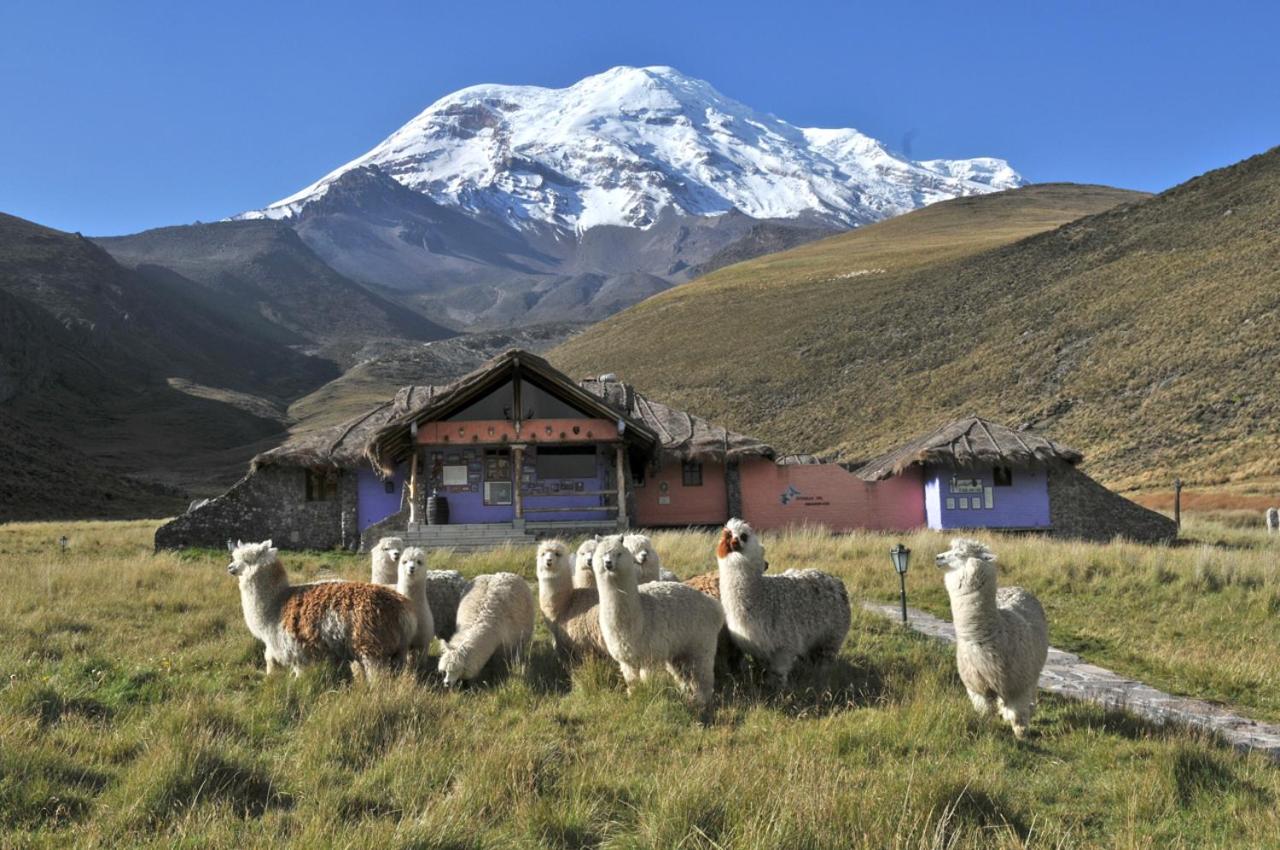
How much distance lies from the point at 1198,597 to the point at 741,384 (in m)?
62.1

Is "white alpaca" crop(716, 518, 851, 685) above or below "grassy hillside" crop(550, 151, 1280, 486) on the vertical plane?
below

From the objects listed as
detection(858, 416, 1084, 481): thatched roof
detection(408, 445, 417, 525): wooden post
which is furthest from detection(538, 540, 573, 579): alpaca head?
detection(858, 416, 1084, 481): thatched roof

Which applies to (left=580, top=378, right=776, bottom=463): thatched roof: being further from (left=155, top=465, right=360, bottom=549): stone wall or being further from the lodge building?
(left=155, top=465, right=360, bottom=549): stone wall

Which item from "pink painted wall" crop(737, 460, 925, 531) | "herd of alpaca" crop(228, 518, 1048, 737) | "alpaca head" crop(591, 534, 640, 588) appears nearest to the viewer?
"herd of alpaca" crop(228, 518, 1048, 737)

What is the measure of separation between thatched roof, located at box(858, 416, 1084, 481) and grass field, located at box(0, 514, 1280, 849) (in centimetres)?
1700

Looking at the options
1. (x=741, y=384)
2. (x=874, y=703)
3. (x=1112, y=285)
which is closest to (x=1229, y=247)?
(x=1112, y=285)

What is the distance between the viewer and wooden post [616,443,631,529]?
953 inches

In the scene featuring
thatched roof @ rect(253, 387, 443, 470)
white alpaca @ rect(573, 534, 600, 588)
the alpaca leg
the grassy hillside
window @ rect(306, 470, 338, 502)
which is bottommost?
the alpaca leg

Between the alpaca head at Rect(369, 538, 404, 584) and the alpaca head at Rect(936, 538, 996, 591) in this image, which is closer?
the alpaca head at Rect(936, 538, 996, 591)

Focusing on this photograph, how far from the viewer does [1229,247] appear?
197 feet

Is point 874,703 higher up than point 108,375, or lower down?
lower down

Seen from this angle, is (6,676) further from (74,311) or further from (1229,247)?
(74,311)

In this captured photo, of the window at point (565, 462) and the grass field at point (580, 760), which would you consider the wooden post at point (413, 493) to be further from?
the grass field at point (580, 760)

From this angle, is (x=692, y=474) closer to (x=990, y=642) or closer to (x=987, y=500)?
(x=987, y=500)
